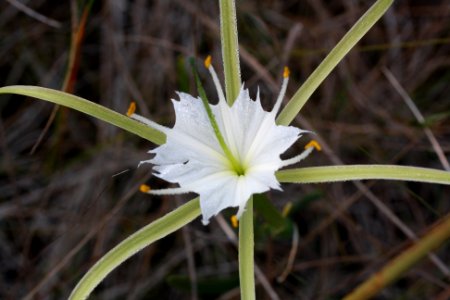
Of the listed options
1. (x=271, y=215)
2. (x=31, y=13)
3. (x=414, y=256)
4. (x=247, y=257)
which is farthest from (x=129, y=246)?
(x=31, y=13)

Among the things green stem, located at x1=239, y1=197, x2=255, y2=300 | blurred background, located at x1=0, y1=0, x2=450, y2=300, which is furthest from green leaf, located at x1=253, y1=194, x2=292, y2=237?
blurred background, located at x1=0, y1=0, x2=450, y2=300

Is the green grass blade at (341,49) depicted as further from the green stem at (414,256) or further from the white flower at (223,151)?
the green stem at (414,256)

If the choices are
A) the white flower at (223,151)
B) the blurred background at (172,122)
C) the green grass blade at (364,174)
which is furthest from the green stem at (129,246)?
the blurred background at (172,122)

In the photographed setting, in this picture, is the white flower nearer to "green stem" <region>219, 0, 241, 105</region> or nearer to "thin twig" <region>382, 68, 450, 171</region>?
"green stem" <region>219, 0, 241, 105</region>

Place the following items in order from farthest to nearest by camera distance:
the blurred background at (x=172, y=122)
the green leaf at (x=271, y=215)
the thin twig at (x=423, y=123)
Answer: the blurred background at (x=172, y=122)
the thin twig at (x=423, y=123)
the green leaf at (x=271, y=215)

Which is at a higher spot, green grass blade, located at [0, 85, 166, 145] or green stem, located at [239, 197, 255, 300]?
green grass blade, located at [0, 85, 166, 145]

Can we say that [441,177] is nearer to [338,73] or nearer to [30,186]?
[338,73]
